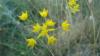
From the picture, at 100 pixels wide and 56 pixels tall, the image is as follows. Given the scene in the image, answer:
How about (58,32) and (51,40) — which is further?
(58,32)

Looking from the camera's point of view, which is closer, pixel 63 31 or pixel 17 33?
pixel 63 31

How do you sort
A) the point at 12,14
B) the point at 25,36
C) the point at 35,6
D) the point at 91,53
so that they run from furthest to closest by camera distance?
the point at 35,6 → the point at 12,14 → the point at 25,36 → the point at 91,53

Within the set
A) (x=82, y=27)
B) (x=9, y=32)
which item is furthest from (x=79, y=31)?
(x=9, y=32)

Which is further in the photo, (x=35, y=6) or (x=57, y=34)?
(x=35, y=6)

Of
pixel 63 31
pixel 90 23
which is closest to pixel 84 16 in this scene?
pixel 90 23

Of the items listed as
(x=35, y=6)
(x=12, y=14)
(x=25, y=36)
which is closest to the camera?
(x=25, y=36)

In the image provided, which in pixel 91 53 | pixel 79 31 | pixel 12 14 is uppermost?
pixel 12 14

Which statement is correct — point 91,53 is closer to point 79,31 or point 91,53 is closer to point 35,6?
point 79,31

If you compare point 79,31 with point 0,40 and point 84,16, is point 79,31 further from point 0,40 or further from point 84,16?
point 0,40

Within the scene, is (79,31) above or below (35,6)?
below
